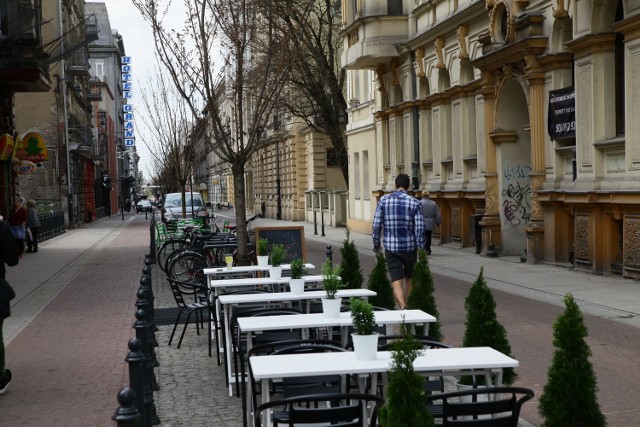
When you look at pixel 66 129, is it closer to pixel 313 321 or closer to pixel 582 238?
pixel 582 238

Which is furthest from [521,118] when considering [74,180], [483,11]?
[74,180]

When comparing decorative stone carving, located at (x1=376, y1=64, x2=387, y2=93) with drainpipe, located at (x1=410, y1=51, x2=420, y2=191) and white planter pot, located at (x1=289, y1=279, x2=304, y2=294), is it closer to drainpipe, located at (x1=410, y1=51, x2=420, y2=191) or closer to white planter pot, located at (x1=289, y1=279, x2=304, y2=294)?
drainpipe, located at (x1=410, y1=51, x2=420, y2=191)

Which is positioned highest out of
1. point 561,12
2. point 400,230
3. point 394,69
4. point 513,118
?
point 394,69

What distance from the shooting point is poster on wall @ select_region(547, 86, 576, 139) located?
65.5 ft

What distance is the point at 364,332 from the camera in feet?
18.7

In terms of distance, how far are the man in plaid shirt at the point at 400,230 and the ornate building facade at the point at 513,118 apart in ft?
20.3

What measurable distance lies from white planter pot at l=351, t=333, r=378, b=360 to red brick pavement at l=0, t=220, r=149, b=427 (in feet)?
9.37

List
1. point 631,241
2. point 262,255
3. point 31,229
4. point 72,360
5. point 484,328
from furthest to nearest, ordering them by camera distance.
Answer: point 31,229 → point 631,241 → point 262,255 → point 72,360 → point 484,328

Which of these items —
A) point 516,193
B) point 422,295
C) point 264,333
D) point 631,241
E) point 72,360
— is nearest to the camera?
point 264,333

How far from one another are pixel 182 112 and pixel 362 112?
23.7 ft

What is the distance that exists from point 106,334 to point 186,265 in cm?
612

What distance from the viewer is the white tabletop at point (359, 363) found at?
5430 mm

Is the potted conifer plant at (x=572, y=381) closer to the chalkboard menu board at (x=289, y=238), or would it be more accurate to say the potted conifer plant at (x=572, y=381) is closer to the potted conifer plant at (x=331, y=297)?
the potted conifer plant at (x=331, y=297)

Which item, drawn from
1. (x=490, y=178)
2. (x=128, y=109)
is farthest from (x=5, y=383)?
(x=128, y=109)
